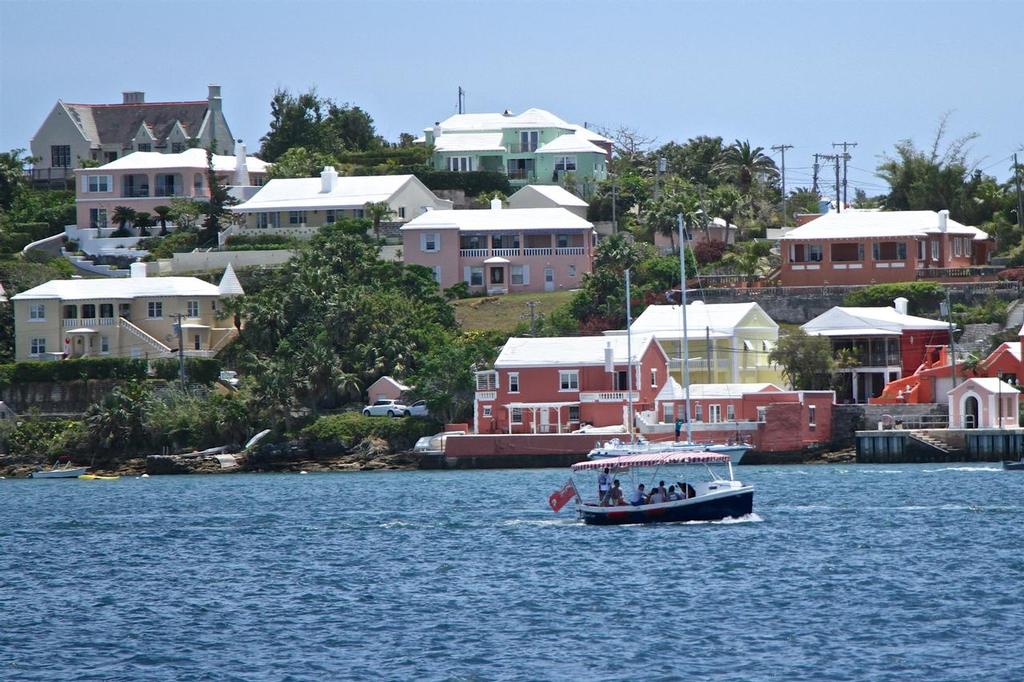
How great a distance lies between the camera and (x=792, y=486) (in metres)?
78.0

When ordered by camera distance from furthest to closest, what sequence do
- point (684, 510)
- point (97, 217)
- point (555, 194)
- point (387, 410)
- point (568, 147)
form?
point (568, 147) → point (97, 217) → point (555, 194) → point (387, 410) → point (684, 510)

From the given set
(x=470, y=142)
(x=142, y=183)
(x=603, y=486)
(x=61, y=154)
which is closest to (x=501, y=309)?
(x=470, y=142)

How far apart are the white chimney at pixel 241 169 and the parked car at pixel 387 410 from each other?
44.3 meters

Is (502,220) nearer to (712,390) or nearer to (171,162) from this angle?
(171,162)

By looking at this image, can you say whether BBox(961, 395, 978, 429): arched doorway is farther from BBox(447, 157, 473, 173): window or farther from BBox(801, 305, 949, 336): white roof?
BBox(447, 157, 473, 173): window

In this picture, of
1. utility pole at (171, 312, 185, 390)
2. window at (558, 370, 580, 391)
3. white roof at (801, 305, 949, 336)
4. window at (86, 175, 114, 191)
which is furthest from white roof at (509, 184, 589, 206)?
window at (558, 370, 580, 391)

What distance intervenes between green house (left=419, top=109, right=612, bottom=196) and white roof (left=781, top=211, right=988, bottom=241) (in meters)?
26.4

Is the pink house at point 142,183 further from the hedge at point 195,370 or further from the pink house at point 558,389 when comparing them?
the pink house at point 558,389

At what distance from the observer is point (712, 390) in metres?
97.0

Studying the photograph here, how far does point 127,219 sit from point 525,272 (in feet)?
106

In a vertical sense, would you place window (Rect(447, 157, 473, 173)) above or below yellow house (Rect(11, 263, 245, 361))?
above

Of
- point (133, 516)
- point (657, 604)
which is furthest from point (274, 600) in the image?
point (133, 516)

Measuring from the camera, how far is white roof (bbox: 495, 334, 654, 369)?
99.6 metres

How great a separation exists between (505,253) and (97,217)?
34.3m
